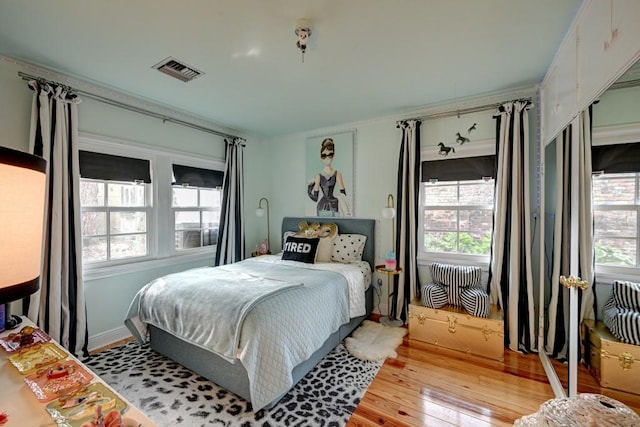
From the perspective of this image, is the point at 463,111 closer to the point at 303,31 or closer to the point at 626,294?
the point at 303,31

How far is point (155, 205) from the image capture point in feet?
10.4

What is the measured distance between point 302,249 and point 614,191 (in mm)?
2716

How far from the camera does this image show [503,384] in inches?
83.5

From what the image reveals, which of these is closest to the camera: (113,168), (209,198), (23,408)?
(23,408)

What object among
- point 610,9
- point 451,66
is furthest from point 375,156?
point 610,9

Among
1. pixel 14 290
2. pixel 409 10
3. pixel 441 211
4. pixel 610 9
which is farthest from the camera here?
pixel 441 211

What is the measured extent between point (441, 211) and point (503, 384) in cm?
177

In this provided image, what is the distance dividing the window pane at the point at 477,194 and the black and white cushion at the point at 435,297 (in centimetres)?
104

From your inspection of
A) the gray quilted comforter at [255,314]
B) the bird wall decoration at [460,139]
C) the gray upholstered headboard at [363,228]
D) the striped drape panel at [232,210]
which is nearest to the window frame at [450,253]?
the bird wall decoration at [460,139]

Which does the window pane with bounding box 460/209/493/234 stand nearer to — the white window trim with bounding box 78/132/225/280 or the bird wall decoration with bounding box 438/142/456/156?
the bird wall decoration with bounding box 438/142/456/156

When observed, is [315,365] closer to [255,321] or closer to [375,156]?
[255,321]


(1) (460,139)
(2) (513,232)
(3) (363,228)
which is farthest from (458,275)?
(1) (460,139)

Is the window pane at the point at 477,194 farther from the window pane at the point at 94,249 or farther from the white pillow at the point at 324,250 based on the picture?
the window pane at the point at 94,249

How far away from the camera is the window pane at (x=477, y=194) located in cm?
301
